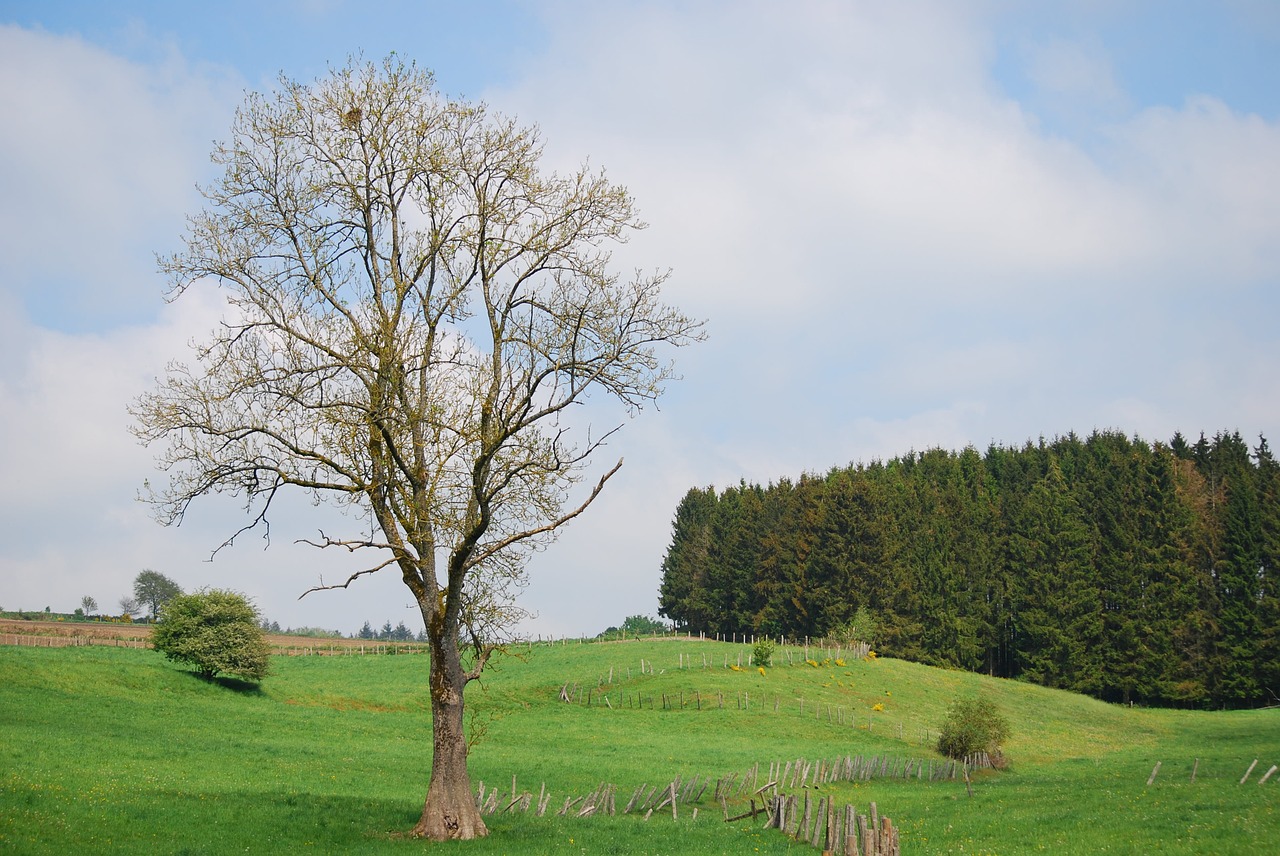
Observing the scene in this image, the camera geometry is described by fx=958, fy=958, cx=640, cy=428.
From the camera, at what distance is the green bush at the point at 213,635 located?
56344mm

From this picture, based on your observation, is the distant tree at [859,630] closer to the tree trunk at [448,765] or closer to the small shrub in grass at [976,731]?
the small shrub in grass at [976,731]

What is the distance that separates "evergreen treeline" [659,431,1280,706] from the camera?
82.1 metres

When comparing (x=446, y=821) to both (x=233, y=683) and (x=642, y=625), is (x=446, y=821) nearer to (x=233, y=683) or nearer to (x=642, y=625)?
(x=233, y=683)

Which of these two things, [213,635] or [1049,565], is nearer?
[213,635]

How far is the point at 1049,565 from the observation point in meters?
91.2

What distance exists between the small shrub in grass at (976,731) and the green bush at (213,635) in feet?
131

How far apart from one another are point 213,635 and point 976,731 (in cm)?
4255

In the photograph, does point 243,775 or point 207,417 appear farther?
point 243,775

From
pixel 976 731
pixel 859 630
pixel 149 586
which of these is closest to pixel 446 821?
pixel 976 731

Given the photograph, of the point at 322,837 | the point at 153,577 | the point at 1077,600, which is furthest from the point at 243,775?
the point at 153,577

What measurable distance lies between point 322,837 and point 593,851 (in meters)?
5.76

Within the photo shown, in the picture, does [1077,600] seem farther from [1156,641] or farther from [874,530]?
[874,530]

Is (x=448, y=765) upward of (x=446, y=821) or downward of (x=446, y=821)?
upward

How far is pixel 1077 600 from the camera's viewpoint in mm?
87375
